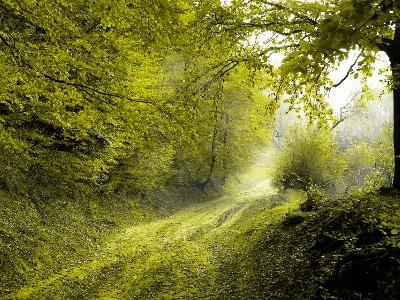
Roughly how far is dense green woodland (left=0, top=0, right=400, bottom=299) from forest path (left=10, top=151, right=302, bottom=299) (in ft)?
0.17

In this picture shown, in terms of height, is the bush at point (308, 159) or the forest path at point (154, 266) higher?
the bush at point (308, 159)

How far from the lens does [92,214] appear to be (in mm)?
13234

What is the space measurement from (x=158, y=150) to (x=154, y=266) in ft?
26.0

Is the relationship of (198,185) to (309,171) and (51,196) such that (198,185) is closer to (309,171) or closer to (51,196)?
(309,171)

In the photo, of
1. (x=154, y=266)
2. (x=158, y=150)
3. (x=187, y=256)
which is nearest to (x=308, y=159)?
(x=158, y=150)

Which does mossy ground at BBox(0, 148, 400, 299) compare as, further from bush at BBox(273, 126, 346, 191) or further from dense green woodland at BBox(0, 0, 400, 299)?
bush at BBox(273, 126, 346, 191)

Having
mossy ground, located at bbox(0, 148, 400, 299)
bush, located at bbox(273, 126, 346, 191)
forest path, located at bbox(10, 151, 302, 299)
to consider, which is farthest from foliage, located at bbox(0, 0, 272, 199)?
bush, located at bbox(273, 126, 346, 191)

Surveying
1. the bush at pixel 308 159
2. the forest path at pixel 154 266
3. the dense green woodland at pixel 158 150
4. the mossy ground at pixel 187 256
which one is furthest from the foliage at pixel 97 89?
the bush at pixel 308 159

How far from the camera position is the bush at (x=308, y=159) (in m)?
23.6

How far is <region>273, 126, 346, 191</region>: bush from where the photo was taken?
2362 centimetres

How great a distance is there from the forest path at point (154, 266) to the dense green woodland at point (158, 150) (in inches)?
2.0

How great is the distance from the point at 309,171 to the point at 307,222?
15211 mm

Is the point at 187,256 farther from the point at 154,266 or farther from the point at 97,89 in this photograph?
the point at 97,89

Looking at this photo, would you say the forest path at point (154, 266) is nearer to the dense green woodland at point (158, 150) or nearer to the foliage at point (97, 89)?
the dense green woodland at point (158, 150)
